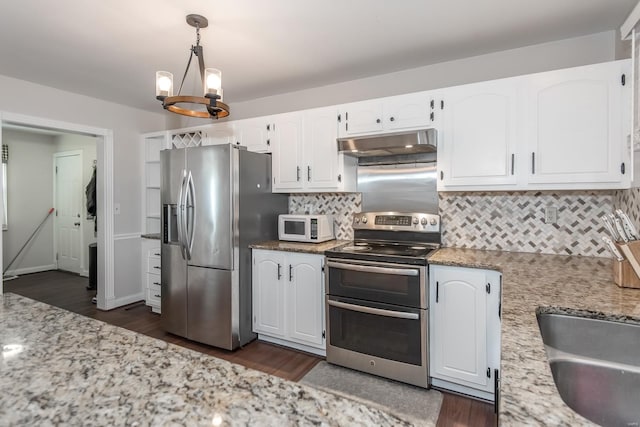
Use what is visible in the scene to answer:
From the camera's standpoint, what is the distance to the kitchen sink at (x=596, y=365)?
104cm

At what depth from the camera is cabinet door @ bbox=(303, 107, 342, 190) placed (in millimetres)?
2932

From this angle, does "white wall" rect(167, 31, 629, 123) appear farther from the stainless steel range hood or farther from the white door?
the white door

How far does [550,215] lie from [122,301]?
14.9 ft

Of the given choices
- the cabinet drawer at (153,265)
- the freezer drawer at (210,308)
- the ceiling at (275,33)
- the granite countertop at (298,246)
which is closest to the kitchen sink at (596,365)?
the granite countertop at (298,246)

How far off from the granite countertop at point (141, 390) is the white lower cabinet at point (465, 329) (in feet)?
5.76

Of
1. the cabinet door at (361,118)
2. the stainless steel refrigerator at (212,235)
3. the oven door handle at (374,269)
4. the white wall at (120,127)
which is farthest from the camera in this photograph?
the white wall at (120,127)

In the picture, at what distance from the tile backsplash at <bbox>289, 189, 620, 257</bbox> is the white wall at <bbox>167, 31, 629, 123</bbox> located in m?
0.94

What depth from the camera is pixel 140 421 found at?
0.61 m

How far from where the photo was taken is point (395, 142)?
2.46m

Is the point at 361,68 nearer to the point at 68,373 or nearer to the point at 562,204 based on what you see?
the point at 562,204

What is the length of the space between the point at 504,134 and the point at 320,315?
1.92 metres

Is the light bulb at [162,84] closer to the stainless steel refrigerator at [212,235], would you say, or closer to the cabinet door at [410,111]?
the stainless steel refrigerator at [212,235]

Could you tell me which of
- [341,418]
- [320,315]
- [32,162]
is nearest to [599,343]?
[341,418]

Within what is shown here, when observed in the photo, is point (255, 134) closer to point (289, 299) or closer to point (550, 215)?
point (289, 299)
